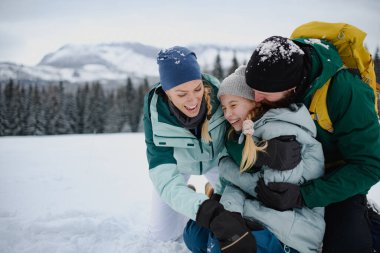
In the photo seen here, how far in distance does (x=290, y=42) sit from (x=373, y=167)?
40.9 inches

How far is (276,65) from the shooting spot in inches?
81.3

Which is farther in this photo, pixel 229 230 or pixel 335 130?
pixel 335 130

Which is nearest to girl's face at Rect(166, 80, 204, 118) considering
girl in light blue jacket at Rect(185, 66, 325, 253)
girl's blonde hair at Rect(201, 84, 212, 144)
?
girl's blonde hair at Rect(201, 84, 212, 144)

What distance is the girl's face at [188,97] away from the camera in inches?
96.9

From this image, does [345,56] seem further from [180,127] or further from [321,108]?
[180,127]

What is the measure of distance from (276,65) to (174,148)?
1.17 metres

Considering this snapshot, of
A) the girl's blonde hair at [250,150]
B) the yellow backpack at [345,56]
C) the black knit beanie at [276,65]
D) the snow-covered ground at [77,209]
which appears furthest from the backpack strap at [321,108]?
the snow-covered ground at [77,209]

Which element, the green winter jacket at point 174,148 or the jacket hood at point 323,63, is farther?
the green winter jacket at point 174,148

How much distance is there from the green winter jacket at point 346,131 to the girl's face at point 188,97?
85 centimetres

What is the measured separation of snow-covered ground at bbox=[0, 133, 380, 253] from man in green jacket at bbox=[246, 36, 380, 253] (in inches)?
57.9

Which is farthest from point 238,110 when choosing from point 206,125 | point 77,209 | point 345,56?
point 77,209

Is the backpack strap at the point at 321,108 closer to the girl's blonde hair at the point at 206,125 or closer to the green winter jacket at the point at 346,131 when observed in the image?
the green winter jacket at the point at 346,131

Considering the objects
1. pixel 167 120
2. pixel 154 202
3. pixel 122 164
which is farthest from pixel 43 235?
pixel 122 164

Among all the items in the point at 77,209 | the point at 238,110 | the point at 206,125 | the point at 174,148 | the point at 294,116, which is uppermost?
the point at 294,116
